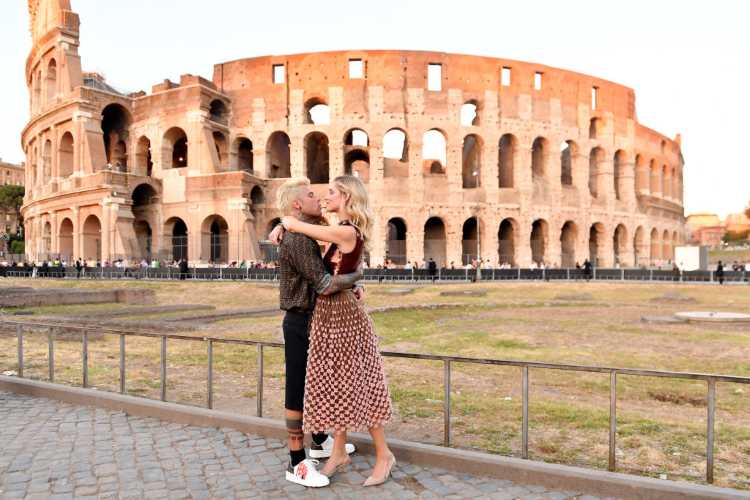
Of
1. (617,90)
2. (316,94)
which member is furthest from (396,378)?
(617,90)

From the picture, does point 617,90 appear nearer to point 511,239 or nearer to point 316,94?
point 511,239

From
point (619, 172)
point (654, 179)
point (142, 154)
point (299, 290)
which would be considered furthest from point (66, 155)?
point (654, 179)

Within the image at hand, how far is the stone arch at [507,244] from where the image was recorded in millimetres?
39875

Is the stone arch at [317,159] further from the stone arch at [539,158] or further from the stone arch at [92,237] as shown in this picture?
the stone arch at [539,158]

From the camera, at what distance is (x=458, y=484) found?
3.36m

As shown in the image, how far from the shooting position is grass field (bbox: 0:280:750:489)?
4.30 m

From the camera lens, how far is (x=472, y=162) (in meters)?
42.6

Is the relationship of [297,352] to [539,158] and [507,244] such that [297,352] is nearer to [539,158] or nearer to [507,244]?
[507,244]

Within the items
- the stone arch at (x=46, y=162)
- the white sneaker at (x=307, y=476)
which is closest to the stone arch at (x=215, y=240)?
the stone arch at (x=46, y=162)

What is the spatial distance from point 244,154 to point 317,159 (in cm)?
570

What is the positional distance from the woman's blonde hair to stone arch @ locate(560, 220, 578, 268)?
41.4 m

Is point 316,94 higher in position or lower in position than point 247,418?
higher

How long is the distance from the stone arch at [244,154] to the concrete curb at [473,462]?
36.8 metres

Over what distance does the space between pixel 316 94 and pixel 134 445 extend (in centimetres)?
3630
